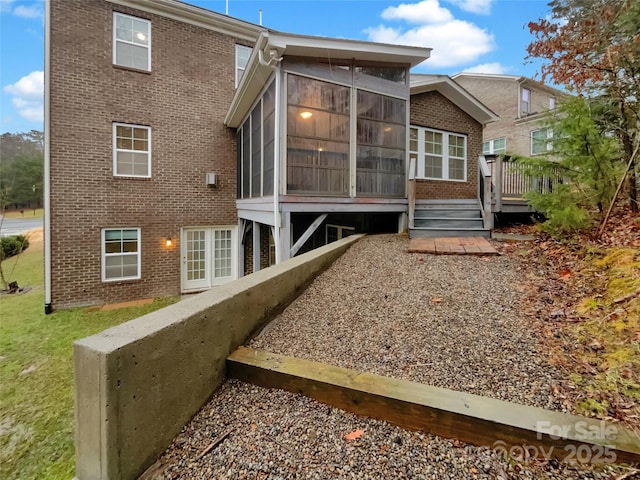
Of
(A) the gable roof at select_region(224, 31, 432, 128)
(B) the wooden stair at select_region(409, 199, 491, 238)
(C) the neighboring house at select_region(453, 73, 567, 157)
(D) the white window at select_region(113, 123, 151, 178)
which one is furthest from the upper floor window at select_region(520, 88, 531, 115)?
(D) the white window at select_region(113, 123, 151, 178)

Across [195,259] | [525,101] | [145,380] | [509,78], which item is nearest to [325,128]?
[145,380]

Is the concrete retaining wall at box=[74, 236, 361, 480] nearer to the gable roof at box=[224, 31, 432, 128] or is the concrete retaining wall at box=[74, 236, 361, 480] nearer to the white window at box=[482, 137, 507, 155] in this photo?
the gable roof at box=[224, 31, 432, 128]

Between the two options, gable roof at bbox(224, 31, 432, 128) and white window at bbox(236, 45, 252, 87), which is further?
white window at bbox(236, 45, 252, 87)

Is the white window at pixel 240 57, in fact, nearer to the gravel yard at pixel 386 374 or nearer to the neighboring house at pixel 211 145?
the neighboring house at pixel 211 145

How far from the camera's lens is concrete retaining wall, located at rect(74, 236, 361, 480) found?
1.55 m

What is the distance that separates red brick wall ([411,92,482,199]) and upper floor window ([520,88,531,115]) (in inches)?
427

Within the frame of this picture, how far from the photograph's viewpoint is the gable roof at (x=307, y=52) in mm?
5336

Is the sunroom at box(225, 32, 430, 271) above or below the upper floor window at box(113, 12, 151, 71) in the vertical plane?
below

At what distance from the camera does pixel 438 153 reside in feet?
31.0

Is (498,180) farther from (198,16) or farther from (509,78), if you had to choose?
(509,78)

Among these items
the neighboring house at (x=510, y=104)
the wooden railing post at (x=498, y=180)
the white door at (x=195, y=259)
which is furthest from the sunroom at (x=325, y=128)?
the neighboring house at (x=510, y=104)

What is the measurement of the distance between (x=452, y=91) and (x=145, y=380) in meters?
10.3

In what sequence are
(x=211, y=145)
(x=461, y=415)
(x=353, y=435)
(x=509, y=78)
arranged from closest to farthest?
1. (x=461, y=415)
2. (x=353, y=435)
3. (x=211, y=145)
4. (x=509, y=78)

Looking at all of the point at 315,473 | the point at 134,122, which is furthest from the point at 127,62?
the point at 315,473
